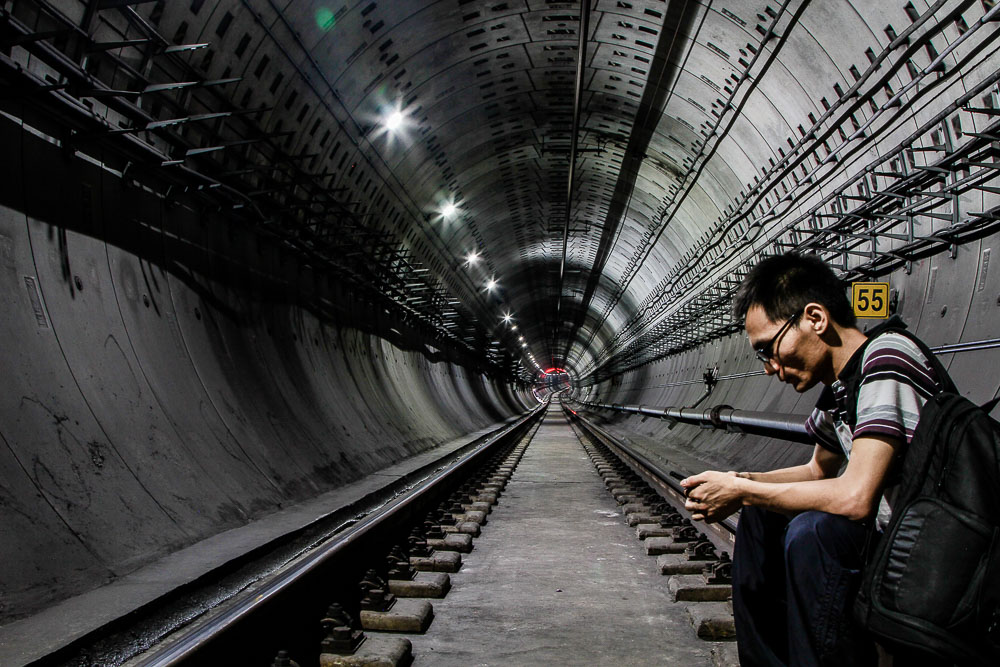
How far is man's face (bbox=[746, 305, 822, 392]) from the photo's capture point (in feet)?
7.84

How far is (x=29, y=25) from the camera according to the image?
16.7ft

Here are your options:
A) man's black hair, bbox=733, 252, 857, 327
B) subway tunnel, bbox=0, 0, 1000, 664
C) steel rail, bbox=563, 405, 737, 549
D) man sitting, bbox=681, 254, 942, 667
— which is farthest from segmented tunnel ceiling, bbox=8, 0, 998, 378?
man sitting, bbox=681, 254, 942, 667

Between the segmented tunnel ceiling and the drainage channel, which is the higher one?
the segmented tunnel ceiling

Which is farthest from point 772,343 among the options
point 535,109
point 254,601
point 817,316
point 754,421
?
point 535,109

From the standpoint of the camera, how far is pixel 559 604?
13.6ft

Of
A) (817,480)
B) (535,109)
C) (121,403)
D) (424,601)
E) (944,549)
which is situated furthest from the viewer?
(535,109)

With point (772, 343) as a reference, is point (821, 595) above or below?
below

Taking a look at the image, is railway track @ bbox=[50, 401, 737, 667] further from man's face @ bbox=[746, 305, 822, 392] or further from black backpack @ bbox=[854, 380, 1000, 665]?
black backpack @ bbox=[854, 380, 1000, 665]

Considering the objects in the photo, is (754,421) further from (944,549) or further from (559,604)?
(944,549)

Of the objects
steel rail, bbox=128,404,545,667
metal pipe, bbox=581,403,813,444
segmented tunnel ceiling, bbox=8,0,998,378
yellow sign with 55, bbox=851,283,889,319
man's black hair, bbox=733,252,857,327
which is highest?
segmented tunnel ceiling, bbox=8,0,998,378

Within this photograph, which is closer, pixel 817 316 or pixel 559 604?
pixel 817 316

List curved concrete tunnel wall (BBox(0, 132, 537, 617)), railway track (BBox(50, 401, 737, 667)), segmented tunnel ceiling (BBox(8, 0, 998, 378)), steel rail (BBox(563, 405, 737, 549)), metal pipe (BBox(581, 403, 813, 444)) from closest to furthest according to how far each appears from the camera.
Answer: railway track (BBox(50, 401, 737, 667)), curved concrete tunnel wall (BBox(0, 132, 537, 617)), steel rail (BBox(563, 405, 737, 549)), segmented tunnel ceiling (BBox(8, 0, 998, 378)), metal pipe (BBox(581, 403, 813, 444))

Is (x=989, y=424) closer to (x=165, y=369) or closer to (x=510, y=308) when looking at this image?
(x=165, y=369)

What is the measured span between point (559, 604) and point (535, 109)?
37.1 feet
